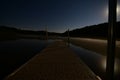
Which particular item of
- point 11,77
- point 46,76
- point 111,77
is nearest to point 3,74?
point 11,77

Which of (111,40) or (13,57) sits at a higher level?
(111,40)

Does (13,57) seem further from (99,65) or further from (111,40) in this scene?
(111,40)

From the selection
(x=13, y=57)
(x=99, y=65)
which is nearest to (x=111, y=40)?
(x=99, y=65)

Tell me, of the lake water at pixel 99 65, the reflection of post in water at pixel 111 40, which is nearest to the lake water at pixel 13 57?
the lake water at pixel 99 65

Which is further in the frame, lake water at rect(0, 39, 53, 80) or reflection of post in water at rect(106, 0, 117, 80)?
lake water at rect(0, 39, 53, 80)

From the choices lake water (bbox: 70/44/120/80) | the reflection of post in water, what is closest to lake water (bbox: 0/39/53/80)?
lake water (bbox: 70/44/120/80)

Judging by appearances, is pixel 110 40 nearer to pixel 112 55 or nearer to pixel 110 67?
pixel 112 55

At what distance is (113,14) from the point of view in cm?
199

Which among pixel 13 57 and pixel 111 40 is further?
pixel 13 57

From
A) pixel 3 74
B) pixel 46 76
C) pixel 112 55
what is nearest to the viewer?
pixel 112 55

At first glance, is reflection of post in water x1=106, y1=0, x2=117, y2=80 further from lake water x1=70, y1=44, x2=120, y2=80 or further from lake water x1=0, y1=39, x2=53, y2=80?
lake water x1=0, y1=39, x2=53, y2=80

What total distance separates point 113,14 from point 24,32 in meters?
109

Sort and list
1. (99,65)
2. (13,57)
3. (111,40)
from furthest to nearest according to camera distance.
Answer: (13,57)
(99,65)
(111,40)

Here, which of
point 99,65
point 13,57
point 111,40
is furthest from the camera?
point 13,57
